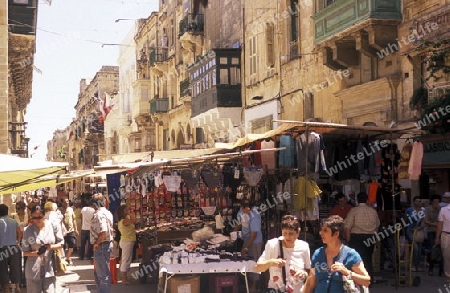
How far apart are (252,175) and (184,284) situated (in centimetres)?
364

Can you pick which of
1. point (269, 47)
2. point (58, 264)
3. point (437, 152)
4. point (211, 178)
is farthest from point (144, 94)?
point (58, 264)

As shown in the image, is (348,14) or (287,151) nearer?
(287,151)

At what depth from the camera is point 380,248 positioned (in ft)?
39.2

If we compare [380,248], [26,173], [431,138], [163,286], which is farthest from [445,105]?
[26,173]

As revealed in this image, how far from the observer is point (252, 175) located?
12.1 metres

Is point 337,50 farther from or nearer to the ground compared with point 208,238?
farther from the ground

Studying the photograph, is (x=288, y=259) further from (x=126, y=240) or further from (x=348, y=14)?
(x=348, y=14)

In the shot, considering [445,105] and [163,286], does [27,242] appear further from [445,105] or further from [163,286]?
[445,105]

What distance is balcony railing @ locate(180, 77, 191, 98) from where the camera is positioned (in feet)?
107

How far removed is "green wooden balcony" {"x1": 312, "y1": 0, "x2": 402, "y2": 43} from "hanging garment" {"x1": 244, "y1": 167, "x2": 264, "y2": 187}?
202 inches

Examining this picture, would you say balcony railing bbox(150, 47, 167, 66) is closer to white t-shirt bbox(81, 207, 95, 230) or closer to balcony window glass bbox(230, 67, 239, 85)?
balcony window glass bbox(230, 67, 239, 85)

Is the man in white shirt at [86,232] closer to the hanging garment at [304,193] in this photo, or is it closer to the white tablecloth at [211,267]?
the hanging garment at [304,193]

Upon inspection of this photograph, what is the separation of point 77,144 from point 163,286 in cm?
7369

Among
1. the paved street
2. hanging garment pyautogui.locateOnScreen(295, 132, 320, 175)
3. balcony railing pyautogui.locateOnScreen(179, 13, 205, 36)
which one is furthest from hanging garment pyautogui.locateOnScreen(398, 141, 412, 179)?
balcony railing pyautogui.locateOnScreen(179, 13, 205, 36)
